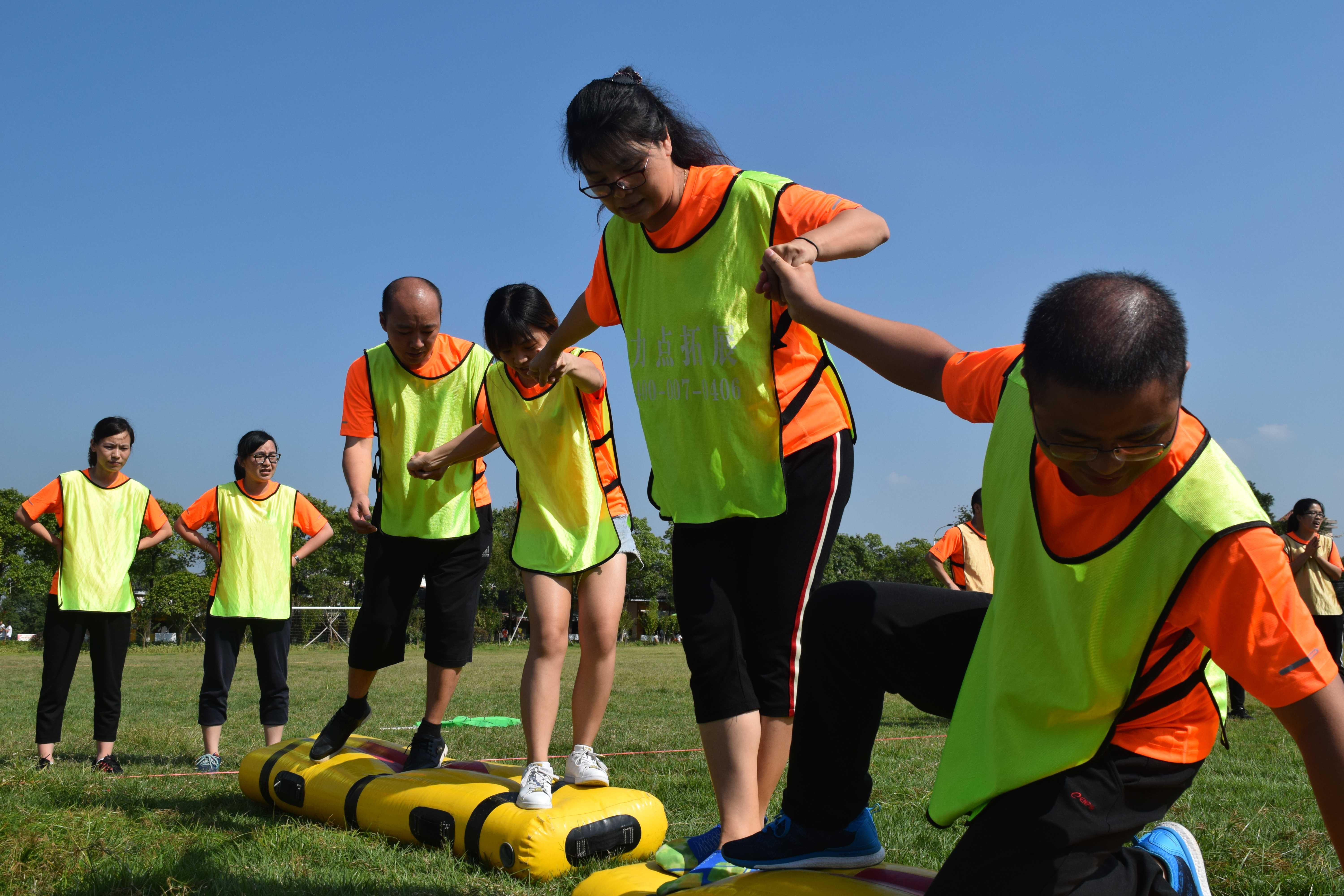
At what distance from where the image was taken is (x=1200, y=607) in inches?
70.9

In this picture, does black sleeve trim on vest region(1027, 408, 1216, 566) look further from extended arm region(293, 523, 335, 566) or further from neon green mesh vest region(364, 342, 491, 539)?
extended arm region(293, 523, 335, 566)

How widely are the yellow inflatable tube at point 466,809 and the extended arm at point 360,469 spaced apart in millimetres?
1243

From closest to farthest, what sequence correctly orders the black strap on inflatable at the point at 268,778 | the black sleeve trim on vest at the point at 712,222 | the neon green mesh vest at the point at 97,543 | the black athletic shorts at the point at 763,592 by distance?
the black athletic shorts at the point at 763,592, the black sleeve trim on vest at the point at 712,222, the black strap on inflatable at the point at 268,778, the neon green mesh vest at the point at 97,543

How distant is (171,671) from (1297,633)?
2137cm

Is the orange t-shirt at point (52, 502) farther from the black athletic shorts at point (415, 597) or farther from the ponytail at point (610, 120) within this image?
the ponytail at point (610, 120)

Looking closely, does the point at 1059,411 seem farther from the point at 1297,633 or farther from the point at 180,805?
the point at 180,805

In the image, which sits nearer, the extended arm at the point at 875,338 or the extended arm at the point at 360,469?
the extended arm at the point at 875,338

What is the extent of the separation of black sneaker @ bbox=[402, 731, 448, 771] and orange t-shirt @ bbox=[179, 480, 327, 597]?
3268 millimetres

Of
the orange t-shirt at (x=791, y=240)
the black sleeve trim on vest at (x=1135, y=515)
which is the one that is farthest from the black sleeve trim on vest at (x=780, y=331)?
the black sleeve trim on vest at (x=1135, y=515)

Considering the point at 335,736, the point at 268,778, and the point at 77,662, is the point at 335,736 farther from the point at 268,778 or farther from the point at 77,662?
the point at 77,662

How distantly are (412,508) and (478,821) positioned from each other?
1828 millimetres

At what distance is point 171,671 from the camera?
19531 millimetres

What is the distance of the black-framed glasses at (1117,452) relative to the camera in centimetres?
180

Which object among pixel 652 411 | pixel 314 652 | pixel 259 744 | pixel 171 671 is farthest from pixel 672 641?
pixel 652 411
